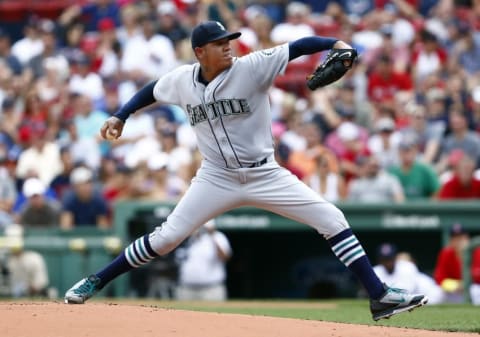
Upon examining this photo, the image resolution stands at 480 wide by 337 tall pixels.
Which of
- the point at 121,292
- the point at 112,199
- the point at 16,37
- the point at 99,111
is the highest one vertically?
the point at 16,37

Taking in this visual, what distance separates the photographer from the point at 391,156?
40.8 ft

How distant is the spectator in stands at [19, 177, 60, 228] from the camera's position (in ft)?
41.7

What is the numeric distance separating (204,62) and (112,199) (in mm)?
6544

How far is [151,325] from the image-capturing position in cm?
593

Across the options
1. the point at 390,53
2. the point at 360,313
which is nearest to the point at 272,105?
the point at 390,53

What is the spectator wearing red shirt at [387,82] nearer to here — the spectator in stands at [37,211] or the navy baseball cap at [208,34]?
the spectator in stands at [37,211]

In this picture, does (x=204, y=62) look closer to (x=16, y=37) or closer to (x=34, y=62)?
(x=34, y=62)

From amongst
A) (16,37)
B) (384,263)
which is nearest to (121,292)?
(384,263)

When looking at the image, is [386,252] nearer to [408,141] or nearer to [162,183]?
[408,141]

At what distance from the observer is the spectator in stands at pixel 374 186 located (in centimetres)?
1169

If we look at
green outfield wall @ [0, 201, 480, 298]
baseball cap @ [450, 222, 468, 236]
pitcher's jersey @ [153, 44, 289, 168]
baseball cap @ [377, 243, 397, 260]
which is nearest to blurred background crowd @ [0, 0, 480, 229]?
green outfield wall @ [0, 201, 480, 298]

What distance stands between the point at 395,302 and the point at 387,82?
303 inches

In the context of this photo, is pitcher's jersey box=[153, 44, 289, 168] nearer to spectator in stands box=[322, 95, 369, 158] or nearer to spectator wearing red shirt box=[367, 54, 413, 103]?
spectator in stands box=[322, 95, 369, 158]

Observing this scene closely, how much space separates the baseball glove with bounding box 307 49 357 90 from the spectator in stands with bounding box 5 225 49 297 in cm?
641
